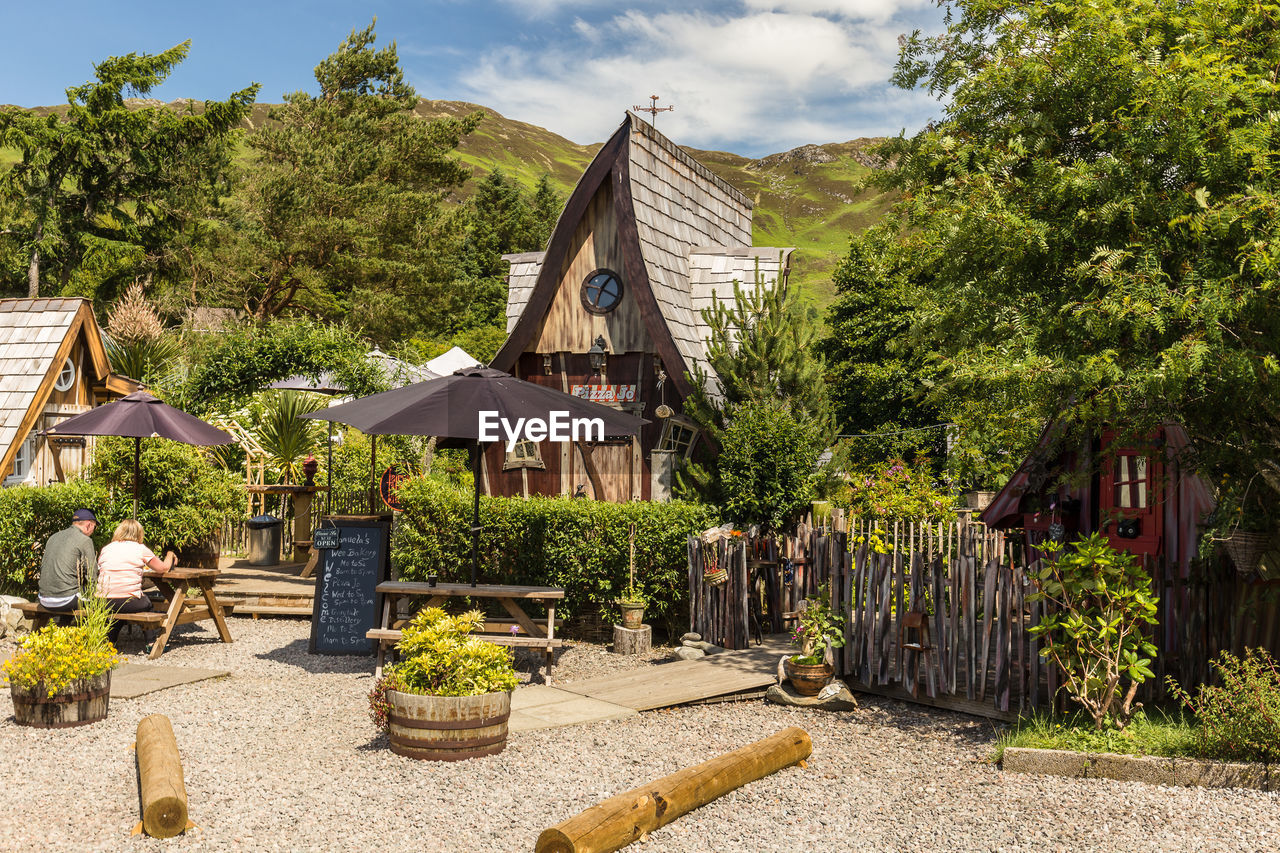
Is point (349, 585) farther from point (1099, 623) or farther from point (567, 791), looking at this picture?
point (1099, 623)

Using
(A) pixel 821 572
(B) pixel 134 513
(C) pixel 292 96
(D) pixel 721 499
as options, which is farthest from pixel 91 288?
(A) pixel 821 572

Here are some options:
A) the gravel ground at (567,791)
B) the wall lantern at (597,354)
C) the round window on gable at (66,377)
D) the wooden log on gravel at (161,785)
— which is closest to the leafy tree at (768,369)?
the wall lantern at (597,354)

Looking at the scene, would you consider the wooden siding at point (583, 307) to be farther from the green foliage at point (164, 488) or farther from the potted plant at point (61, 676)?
the potted plant at point (61, 676)

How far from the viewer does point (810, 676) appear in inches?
341

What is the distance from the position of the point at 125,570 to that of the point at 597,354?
831 centimetres

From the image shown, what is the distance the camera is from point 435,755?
266 inches

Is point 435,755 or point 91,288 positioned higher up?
point 91,288

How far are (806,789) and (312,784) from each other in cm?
310

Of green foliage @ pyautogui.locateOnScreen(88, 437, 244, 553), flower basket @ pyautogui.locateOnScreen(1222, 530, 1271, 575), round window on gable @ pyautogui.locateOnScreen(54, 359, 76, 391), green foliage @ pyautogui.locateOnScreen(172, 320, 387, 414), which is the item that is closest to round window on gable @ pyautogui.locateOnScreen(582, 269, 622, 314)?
green foliage @ pyautogui.locateOnScreen(172, 320, 387, 414)

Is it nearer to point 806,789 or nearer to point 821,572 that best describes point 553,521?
point 821,572

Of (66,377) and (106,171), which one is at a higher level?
(106,171)

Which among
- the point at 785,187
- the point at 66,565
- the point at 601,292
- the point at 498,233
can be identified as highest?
the point at 785,187

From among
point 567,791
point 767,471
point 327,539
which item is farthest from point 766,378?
point 567,791


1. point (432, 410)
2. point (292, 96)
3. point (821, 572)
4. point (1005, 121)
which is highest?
point (292, 96)
